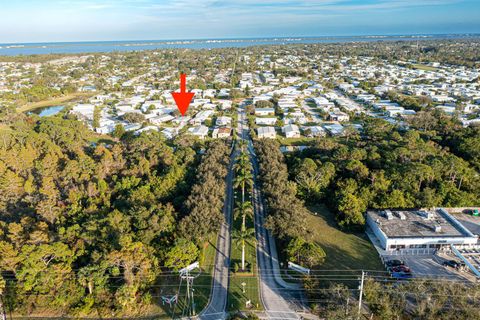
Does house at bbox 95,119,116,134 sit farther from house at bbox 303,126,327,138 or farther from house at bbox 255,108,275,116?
house at bbox 303,126,327,138

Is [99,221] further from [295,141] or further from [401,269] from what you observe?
[295,141]

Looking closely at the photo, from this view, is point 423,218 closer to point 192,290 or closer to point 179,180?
point 192,290

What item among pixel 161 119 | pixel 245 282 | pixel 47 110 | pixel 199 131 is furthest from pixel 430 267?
pixel 47 110

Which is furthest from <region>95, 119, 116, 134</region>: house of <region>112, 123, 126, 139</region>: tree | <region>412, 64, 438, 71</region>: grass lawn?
<region>412, 64, 438, 71</region>: grass lawn

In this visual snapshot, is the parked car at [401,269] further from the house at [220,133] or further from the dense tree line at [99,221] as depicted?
the house at [220,133]

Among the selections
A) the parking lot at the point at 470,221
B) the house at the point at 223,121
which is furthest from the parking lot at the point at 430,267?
the house at the point at 223,121

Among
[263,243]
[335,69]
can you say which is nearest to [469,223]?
[263,243]
